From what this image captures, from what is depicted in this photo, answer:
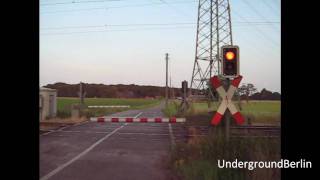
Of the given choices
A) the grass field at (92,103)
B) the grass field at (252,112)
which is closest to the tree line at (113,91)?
the grass field at (92,103)

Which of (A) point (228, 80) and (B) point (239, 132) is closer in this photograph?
(A) point (228, 80)

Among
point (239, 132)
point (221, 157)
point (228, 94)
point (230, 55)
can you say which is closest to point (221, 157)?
point (221, 157)

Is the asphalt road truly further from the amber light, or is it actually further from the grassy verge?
the amber light

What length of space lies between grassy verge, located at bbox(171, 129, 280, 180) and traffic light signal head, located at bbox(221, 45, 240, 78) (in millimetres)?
1617

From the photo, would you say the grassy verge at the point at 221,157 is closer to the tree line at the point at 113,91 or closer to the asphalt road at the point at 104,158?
→ the asphalt road at the point at 104,158

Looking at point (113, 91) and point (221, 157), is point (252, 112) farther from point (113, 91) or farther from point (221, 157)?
point (113, 91)

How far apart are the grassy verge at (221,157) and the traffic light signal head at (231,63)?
1.62 metres

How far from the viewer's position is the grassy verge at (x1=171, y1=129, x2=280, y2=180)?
6742 mm

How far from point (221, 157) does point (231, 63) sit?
2.06 meters

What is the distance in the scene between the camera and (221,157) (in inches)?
319

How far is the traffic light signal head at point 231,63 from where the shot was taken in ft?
23.7

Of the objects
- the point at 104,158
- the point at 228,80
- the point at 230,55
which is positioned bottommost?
the point at 104,158

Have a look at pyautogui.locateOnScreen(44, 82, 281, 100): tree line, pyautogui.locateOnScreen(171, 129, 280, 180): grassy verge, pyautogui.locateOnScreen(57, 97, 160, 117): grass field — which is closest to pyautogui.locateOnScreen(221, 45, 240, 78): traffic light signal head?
pyautogui.locateOnScreen(171, 129, 280, 180): grassy verge
